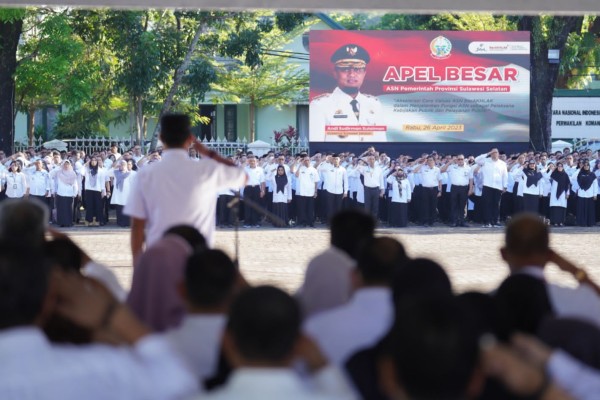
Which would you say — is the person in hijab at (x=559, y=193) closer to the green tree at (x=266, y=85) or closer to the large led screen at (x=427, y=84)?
the large led screen at (x=427, y=84)

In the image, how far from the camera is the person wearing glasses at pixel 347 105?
31016mm

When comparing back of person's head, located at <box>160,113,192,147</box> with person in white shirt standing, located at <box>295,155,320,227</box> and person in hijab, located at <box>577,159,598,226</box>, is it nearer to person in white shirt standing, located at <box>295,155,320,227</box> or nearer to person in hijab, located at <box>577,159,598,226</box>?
person in white shirt standing, located at <box>295,155,320,227</box>

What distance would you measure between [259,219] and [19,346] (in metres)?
24.3

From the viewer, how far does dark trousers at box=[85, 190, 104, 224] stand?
86.0 feet

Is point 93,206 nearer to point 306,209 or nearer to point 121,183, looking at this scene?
point 121,183

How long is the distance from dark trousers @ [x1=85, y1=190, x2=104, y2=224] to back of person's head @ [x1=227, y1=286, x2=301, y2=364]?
23.8 meters

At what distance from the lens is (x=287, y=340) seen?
2846mm

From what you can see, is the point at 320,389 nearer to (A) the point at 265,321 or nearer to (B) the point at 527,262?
(A) the point at 265,321

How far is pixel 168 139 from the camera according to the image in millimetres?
6453

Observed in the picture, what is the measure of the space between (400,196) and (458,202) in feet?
5.35

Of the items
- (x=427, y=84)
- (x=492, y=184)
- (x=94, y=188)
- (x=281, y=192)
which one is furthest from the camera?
(x=427, y=84)

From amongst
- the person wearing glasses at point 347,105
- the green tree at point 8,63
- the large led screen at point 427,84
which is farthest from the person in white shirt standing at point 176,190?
the large led screen at point 427,84

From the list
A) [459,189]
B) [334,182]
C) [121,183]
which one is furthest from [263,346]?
[459,189]

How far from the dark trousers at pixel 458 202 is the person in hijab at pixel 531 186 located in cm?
152
